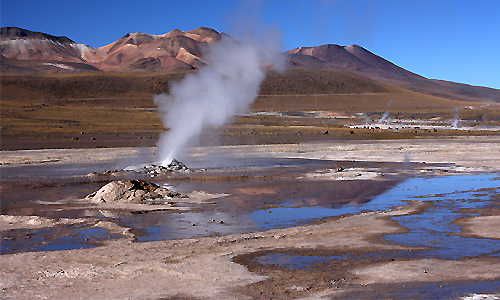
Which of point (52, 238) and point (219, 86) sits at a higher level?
point (219, 86)

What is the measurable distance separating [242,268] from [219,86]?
19.9 metres

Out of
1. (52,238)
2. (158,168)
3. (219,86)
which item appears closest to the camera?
(52,238)

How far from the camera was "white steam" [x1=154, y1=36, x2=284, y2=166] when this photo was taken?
1078 inches

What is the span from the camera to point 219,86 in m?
28.4

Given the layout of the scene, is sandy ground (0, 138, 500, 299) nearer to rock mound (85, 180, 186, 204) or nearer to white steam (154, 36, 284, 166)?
rock mound (85, 180, 186, 204)

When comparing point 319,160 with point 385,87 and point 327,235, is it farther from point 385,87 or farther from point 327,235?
point 385,87

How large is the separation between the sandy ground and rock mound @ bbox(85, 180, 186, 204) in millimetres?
3862

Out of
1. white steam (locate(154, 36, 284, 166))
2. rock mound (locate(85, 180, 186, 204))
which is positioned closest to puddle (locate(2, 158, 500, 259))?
rock mound (locate(85, 180, 186, 204))

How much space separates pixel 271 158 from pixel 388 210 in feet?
60.1

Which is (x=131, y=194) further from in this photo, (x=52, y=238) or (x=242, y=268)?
(x=242, y=268)

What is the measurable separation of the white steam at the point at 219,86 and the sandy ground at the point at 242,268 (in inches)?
614

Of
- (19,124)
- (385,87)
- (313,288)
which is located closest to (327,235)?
(313,288)

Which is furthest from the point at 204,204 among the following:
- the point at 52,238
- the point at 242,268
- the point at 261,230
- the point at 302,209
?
the point at 242,268

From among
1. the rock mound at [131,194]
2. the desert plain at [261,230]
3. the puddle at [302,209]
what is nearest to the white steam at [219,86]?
the desert plain at [261,230]
